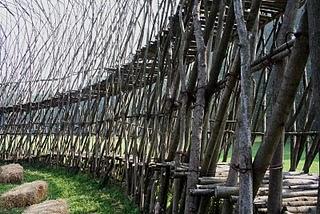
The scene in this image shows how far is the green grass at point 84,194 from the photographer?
5.14 metres

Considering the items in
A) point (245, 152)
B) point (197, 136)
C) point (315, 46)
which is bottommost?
point (245, 152)

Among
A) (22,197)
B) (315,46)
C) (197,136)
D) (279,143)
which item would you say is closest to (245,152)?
(279,143)

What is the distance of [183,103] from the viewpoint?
3.35 m

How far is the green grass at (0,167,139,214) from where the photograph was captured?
514 centimetres

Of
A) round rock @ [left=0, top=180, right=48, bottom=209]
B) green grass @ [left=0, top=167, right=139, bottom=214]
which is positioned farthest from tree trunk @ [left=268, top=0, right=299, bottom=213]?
round rock @ [left=0, top=180, right=48, bottom=209]

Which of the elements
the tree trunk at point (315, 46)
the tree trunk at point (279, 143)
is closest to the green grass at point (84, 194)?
the tree trunk at point (279, 143)

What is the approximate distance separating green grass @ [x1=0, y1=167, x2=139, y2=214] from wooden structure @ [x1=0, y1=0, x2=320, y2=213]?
21cm

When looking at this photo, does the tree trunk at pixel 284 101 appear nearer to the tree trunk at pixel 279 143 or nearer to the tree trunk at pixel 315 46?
the tree trunk at pixel 279 143

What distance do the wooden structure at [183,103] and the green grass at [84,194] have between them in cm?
21

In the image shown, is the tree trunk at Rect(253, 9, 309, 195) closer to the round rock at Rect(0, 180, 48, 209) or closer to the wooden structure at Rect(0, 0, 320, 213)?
the wooden structure at Rect(0, 0, 320, 213)

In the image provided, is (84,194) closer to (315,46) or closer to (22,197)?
(22,197)

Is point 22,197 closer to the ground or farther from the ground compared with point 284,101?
closer to the ground

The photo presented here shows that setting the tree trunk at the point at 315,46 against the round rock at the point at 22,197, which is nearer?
the tree trunk at the point at 315,46

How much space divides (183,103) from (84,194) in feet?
11.2
